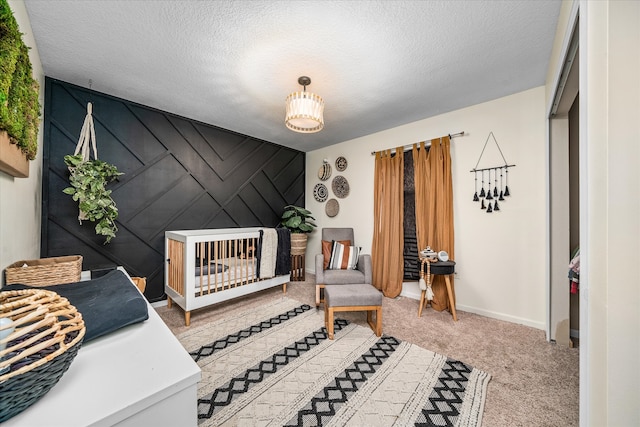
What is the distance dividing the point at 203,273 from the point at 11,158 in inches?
67.4

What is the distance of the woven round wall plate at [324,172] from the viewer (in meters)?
4.17

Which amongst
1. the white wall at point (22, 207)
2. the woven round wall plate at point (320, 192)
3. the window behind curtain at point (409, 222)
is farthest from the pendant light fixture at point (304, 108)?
the woven round wall plate at point (320, 192)

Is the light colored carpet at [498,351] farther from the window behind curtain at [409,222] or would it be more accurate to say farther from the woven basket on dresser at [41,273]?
the woven basket on dresser at [41,273]

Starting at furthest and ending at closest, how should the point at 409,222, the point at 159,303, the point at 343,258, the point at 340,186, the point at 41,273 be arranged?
the point at 340,186, the point at 409,222, the point at 343,258, the point at 159,303, the point at 41,273

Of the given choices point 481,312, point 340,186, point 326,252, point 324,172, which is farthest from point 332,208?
point 481,312

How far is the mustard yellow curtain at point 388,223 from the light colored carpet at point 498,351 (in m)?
0.33

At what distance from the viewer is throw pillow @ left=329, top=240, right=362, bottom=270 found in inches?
116

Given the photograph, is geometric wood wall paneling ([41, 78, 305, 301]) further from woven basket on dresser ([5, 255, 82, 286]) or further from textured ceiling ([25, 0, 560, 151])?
woven basket on dresser ([5, 255, 82, 286])

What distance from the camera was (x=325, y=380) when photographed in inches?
62.6

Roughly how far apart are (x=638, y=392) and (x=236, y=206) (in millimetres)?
3666

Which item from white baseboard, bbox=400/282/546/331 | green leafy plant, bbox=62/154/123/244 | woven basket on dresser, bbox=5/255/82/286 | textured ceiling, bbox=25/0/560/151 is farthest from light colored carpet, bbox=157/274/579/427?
textured ceiling, bbox=25/0/560/151

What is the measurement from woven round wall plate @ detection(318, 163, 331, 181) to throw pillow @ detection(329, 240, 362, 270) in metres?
1.58

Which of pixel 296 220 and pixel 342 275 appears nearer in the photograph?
pixel 342 275

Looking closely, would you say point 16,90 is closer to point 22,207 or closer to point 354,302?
point 22,207
